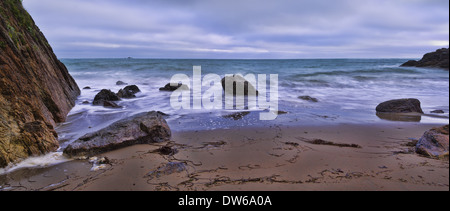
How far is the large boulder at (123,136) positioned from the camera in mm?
3891

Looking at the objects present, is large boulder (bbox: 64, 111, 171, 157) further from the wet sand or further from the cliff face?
the cliff face

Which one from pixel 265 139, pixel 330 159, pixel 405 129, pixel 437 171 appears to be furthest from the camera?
pixel 405 129

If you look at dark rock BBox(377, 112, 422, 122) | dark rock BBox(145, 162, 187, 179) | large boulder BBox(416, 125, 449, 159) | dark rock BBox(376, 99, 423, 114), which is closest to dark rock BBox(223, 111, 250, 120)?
dark rock BBox(145, 162, 187, 179)

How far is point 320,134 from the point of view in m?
4.95

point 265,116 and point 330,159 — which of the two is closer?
point 330,159

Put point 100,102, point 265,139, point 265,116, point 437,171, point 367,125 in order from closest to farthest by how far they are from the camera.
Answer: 1. point 437,171
2. point 265,139
3. point 367,125
4. point 265,116
5. point 100,102

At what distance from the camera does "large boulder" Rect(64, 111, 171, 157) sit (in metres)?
3.89

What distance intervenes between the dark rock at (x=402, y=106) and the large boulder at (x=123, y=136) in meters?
6.31

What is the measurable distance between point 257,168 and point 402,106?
591 centimetres

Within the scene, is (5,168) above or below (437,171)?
below
